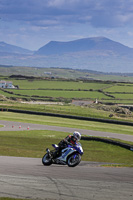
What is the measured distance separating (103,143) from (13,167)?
845 inches

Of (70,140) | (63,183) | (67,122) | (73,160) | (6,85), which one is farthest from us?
(6,85)

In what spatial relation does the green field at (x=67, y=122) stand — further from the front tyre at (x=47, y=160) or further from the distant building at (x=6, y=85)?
the distant building at (x=6, y=85)

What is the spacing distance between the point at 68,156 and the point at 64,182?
3.98m

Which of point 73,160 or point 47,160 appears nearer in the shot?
point 73,160

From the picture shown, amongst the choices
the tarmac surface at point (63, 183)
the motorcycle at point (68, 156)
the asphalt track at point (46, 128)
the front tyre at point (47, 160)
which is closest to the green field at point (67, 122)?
the asphalt track at point (46, 128)

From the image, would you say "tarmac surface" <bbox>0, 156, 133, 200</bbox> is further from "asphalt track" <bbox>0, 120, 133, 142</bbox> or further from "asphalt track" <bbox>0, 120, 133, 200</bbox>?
"asphalt track" <bbox>0, 120, 133, 142</bbox>

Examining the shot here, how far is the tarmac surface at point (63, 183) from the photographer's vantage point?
15383mm

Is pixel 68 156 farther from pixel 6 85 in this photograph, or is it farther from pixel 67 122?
pixel 6 85

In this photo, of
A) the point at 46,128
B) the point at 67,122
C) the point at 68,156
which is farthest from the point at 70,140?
the point at 67,122

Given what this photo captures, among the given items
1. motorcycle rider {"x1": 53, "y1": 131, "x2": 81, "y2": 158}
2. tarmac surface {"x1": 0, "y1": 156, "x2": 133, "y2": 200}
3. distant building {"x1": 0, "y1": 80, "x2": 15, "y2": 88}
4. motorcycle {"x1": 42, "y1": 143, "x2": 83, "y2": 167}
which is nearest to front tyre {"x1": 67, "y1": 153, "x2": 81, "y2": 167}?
motorcycle {"x1": 42, "y1": 143, "x2": 83, "y2": 167}

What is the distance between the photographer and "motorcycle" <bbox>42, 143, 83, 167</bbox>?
824 inches

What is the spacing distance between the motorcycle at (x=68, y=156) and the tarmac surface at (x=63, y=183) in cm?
37

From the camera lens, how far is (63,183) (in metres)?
17.1

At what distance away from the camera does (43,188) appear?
16.2m
